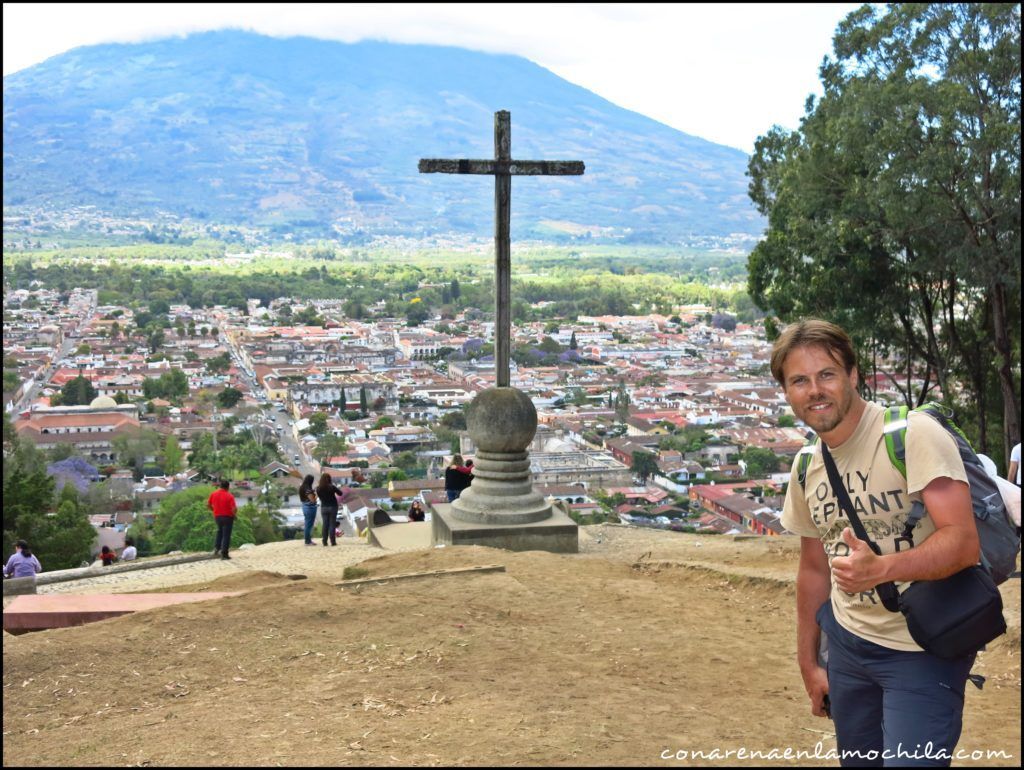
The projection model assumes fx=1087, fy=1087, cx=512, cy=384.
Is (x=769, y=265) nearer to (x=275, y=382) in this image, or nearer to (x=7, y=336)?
(x=275, y=382)

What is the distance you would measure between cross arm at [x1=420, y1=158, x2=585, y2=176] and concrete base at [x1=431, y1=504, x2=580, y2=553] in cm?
304

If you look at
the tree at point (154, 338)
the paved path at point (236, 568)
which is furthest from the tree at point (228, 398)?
the paved path at point (236, 568)

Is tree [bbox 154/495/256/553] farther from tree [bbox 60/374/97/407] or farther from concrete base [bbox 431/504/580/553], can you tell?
tree [bbox 60/374/97/407]

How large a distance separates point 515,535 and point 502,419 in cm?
100

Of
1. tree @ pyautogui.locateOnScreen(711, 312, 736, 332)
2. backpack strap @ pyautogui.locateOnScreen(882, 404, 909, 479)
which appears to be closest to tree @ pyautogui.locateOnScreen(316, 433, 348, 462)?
backpack strap @ pyautogui.locateOnScreen(882, 404, 909, 479)

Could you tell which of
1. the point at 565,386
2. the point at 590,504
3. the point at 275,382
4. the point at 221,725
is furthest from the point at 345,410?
the point at 221,725

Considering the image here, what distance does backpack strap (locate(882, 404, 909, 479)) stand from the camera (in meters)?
2.48

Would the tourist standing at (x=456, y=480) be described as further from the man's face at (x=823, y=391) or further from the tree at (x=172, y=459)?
the tree at (x=172, y=459)

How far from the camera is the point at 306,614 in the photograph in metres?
5.95

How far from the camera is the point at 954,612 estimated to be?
238 cm

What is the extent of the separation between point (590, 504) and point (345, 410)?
21369mm

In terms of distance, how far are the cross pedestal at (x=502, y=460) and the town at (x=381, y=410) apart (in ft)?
5.03

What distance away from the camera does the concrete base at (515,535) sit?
9227 mm

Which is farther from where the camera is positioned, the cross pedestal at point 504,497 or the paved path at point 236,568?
the cross pedestal at point 504,497
